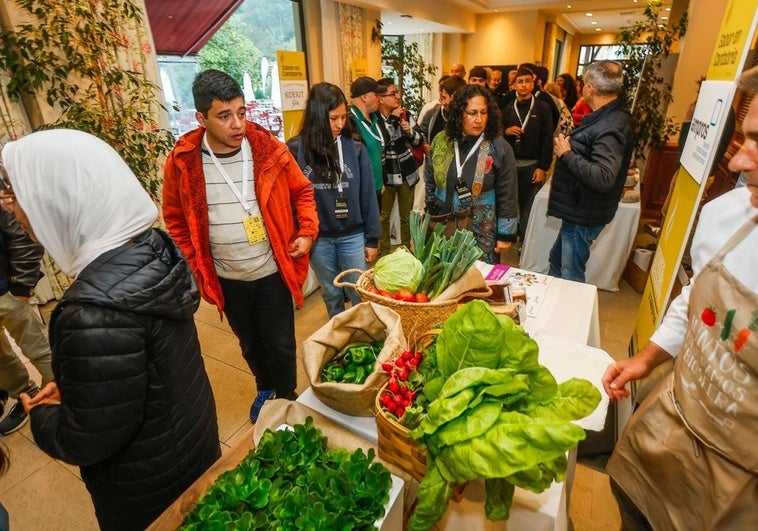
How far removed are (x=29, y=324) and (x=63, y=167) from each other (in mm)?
1764

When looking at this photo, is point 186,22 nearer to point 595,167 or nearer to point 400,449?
point 595,167

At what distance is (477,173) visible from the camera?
2258 mm

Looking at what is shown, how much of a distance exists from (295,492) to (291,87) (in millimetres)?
3421

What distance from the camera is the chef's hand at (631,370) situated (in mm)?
1164

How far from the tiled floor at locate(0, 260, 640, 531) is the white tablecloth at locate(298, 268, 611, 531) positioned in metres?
0.55

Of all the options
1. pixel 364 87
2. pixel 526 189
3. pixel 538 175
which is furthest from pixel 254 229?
pixel 526 189

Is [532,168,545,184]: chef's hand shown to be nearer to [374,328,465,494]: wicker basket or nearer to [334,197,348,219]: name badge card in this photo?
[334,197,348,219]: name badge card

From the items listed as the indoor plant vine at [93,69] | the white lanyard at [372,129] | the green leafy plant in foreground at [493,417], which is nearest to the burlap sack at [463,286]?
the green leafy plant in foreground at [493,417]

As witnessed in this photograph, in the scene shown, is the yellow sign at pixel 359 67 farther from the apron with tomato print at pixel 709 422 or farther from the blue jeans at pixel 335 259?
the apron with tomato print at pixel 709 422

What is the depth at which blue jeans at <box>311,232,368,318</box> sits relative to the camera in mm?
2268

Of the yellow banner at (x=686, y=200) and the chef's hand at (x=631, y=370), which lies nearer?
the chef's hand at (x=631, y=370)

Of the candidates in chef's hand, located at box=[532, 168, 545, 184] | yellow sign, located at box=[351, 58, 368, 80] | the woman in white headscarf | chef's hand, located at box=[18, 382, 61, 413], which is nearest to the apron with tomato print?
the woman in white headscarf

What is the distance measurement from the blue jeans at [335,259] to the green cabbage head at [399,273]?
890 millimetres

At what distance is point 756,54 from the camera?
1545mm
